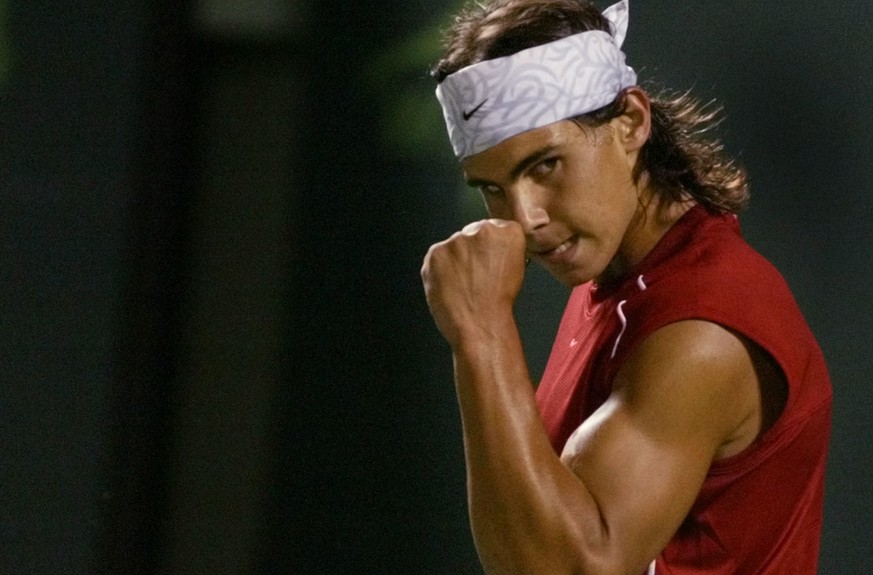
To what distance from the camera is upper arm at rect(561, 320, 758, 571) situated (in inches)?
49.4

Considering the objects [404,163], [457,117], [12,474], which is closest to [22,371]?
[12,474]

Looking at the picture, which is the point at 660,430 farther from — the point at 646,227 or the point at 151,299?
the point at 151,299

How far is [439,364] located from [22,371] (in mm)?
760

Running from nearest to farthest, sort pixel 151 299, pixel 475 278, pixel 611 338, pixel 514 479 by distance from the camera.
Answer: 1. pixel 514 479
2. pixel 475 278
3. pixel 611 338
4. pixel 151 299

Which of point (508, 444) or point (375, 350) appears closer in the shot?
point (508, 444)

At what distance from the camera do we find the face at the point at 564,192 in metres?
1.49

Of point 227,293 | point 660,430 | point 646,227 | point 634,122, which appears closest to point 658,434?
point 660,430

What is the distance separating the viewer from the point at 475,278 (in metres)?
1.37

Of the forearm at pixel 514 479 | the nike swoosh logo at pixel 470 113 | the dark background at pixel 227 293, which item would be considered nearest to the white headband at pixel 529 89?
the nike swoosh logo at pixel 470 113

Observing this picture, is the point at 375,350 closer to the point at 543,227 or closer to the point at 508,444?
the point at 543,227

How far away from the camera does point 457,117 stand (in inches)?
61.6

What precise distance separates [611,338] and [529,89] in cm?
31

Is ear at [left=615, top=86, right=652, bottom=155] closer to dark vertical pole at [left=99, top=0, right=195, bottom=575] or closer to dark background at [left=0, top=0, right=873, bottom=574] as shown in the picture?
dark background at [left=0, top=0, right=873, bottom=574]

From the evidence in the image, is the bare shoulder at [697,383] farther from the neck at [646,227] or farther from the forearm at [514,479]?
the neck at [646,227]
